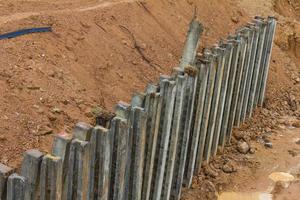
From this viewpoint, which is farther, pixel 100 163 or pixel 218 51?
pixel 218 51

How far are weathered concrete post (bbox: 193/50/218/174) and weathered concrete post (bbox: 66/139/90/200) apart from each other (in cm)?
244

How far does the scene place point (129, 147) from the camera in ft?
16.6

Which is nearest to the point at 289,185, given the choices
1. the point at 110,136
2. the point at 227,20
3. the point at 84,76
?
the point at 84,76

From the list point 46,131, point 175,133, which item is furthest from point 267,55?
point 46,131

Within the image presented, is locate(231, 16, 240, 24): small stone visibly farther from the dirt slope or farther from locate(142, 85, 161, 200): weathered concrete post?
locate(142, 85, 161, 200): weathered concrete post

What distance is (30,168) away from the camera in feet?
13.1

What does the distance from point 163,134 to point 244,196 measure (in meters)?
1.81

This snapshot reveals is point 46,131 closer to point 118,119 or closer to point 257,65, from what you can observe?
point 118,119

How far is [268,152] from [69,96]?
3035 millimetres

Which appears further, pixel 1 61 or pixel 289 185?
pixel 289 185

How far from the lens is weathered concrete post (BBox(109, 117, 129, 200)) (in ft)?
15.5

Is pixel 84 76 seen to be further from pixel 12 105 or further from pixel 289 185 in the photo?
pixel 289 185

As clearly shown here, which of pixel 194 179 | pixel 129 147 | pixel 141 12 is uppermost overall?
pixel 141 12

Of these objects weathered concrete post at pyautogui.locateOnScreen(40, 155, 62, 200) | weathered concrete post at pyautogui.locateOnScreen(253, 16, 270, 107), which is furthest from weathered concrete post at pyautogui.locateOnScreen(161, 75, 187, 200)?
weathered concrete post at pyautogui.locateOnScreen(253, 16, 270, 107)
